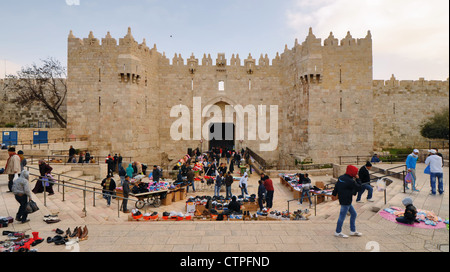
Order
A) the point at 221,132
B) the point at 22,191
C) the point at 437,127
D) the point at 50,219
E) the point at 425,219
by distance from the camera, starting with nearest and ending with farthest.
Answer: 1. the point at 425,219
2. the point at 22,191
3. the point at 50,219
4. the point at 437,127
5. the point at 221,132

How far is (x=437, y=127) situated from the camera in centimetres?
1956

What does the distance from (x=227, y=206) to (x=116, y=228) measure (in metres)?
4.18

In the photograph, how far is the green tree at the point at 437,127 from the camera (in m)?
19.0

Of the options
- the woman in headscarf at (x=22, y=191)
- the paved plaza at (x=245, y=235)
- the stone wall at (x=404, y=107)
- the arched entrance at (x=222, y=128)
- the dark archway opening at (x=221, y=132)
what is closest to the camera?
the paved plaza at (x=245, y=235)

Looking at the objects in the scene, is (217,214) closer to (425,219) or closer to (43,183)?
(425,219)

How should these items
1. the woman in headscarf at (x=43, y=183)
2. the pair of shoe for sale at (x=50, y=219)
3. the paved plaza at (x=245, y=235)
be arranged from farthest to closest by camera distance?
the woman in headscarf at (x=43, y=183)
the pair of shoe for sale at (x=50, y=219)
the paved plaza at (x=245, y=235)

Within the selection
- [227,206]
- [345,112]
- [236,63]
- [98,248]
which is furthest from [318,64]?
[98,248]

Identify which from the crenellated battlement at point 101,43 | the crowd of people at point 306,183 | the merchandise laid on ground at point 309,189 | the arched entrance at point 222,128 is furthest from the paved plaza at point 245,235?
the arched entrance at point 222,128

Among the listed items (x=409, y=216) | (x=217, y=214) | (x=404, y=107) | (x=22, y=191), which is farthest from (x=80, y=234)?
(x=404, y=107)

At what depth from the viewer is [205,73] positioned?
2253 cm

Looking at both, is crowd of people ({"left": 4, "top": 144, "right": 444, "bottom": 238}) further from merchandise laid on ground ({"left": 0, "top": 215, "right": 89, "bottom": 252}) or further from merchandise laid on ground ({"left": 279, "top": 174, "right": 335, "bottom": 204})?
merchandise laid on ground ({"left": 0, "top": 215, "right": 89, "bottom": 252})

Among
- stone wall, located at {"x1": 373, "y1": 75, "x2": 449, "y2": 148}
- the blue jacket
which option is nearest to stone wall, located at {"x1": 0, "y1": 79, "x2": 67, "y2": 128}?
the blue jacket

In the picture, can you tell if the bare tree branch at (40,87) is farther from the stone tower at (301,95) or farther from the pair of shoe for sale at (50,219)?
the pair of shoe for sale at (50,219)
